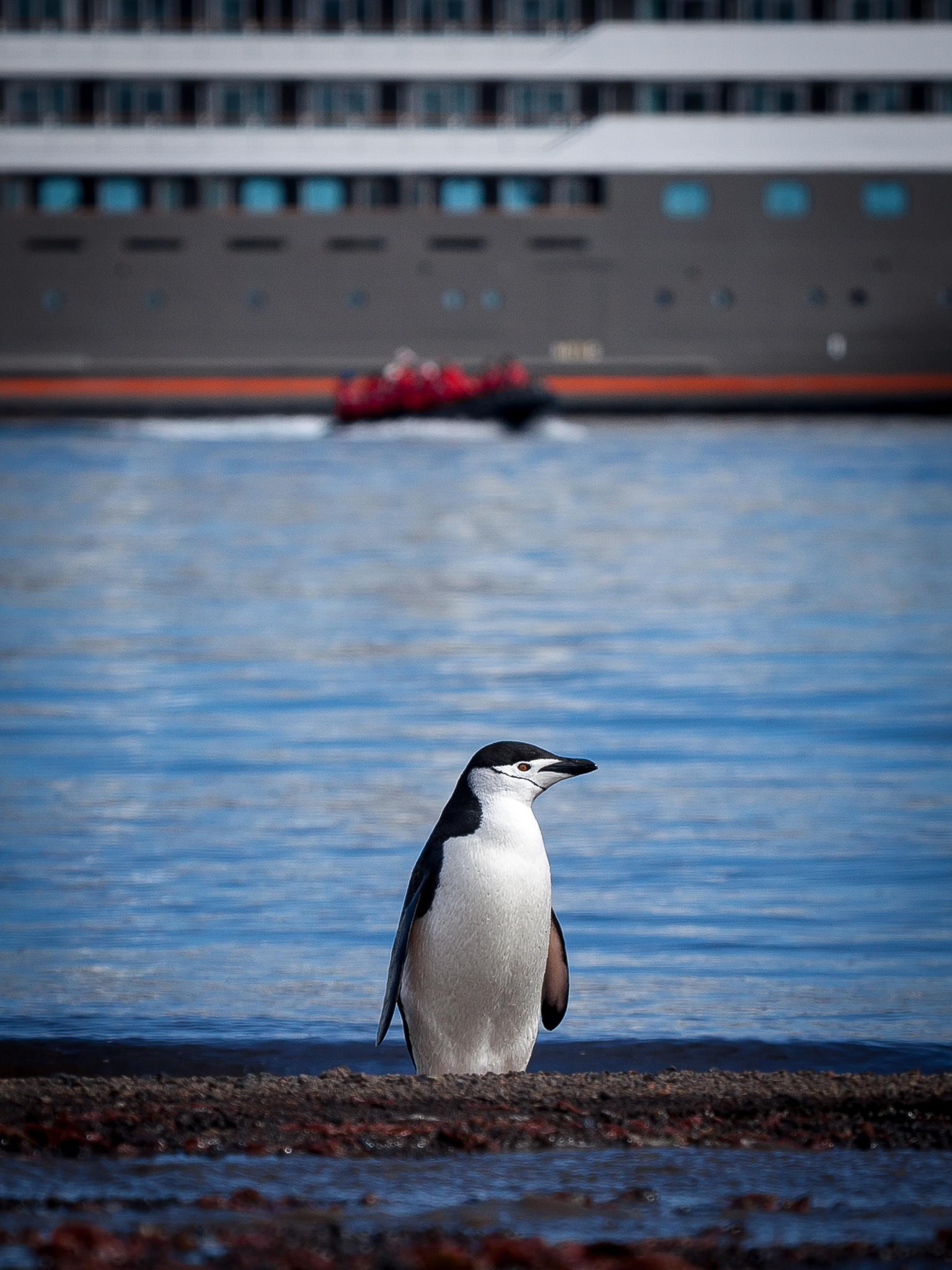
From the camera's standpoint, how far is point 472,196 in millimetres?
39219

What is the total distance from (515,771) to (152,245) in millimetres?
35429

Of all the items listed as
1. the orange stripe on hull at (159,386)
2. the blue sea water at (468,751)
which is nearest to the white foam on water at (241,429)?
the orange stripe on hull at (159,386)

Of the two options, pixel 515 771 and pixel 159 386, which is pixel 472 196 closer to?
pixel 159 386

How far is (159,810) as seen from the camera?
8492mm

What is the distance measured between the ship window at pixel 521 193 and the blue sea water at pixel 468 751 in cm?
1640

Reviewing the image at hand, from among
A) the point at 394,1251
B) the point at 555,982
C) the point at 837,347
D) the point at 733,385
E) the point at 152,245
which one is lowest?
the point at 733,385

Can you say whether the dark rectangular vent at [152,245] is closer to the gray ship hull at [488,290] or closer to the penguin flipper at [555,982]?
the gray ship hull at [488,290]

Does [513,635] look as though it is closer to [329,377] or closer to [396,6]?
[329,377]

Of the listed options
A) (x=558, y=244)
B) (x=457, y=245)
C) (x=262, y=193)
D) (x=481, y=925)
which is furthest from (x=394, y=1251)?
(x=262, y=193)

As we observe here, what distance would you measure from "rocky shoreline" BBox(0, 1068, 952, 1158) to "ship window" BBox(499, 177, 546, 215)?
35.4 metres

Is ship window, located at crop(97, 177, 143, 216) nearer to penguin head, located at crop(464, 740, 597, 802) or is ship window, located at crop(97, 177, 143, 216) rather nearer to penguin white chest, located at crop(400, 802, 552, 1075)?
penguin white chest, located at crop(400, 802, 552, 1075)

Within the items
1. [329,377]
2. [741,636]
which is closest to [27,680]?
[741,636]

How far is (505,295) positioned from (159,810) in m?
30.9

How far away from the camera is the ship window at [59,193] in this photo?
3969 cm
